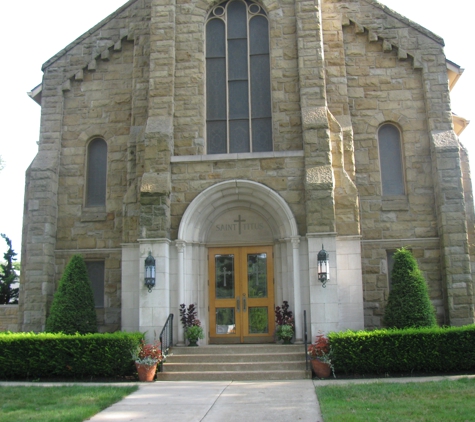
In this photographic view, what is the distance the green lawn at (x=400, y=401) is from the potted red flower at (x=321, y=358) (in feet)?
5.17

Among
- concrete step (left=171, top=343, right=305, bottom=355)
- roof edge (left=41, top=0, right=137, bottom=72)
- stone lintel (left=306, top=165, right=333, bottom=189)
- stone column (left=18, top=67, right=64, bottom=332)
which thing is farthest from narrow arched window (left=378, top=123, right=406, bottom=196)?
stone column (left=18, top=67, right=64, bottom=332)

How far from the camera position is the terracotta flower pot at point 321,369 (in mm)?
11828

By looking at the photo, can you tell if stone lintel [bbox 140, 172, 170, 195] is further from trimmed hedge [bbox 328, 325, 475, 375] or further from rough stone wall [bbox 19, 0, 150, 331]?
trimmed hedge [bbox 328, 325, 475, 375]

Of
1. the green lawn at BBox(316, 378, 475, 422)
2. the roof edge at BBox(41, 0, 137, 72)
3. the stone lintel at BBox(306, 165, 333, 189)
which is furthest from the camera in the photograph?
the roof edge at BBox(41, 0, 137, 72)

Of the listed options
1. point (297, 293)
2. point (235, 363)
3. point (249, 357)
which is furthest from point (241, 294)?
point (235, 363)

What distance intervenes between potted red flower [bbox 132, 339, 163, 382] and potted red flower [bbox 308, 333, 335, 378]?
3.33 m

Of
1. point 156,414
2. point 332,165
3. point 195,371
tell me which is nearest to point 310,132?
point 332,165

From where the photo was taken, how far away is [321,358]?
11.9m

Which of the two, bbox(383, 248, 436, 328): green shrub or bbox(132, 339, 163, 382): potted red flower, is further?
bbox(383, 248, 436, 328): green shrub

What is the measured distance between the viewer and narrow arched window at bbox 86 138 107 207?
653 inches

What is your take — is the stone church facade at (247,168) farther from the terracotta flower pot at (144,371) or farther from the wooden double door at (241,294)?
the terracotta flower pot at (144,371)

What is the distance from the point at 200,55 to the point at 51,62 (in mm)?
5076

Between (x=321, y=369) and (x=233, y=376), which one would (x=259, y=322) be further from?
(x=321, y=369)

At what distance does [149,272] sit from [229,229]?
2528mm
